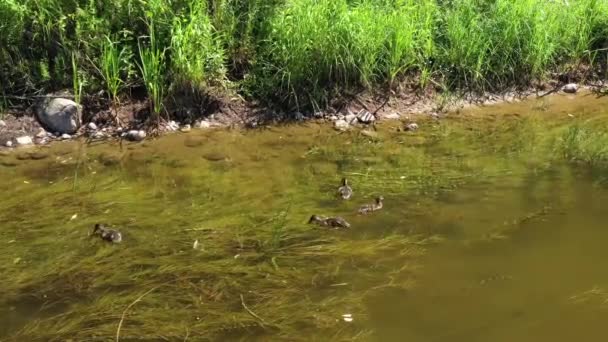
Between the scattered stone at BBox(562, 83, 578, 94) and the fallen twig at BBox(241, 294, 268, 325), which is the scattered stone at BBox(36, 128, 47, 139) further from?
the scattered stone at BBox(562, 83, 578, 94)

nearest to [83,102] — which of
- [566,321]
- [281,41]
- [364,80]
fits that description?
[281,41]

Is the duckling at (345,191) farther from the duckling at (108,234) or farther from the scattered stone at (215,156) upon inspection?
the duckling at (108,234)

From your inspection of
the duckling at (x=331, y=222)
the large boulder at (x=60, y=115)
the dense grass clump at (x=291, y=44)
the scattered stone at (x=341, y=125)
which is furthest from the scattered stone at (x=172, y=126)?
the duckling at (x=331, y=222)

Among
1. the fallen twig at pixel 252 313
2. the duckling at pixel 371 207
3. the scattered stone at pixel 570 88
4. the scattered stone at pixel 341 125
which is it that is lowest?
the scattered stone at pixel 341 125

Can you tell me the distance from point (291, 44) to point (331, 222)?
3251mm

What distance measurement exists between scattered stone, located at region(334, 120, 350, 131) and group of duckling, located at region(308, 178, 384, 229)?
1.57 meters

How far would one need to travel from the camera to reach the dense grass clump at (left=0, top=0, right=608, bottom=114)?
7.55m

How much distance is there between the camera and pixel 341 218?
17.4 ft

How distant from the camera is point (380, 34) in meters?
8.05

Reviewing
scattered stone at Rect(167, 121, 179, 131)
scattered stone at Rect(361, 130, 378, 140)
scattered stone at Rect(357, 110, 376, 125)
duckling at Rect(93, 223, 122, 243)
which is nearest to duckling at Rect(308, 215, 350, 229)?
duckling at Rect(93, 223, 122, 243)

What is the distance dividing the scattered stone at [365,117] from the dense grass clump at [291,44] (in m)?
0.40

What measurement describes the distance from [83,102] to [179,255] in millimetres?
3486

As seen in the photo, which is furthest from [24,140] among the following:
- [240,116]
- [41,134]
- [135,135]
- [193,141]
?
[240,116]

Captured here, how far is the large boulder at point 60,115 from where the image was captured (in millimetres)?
7480
